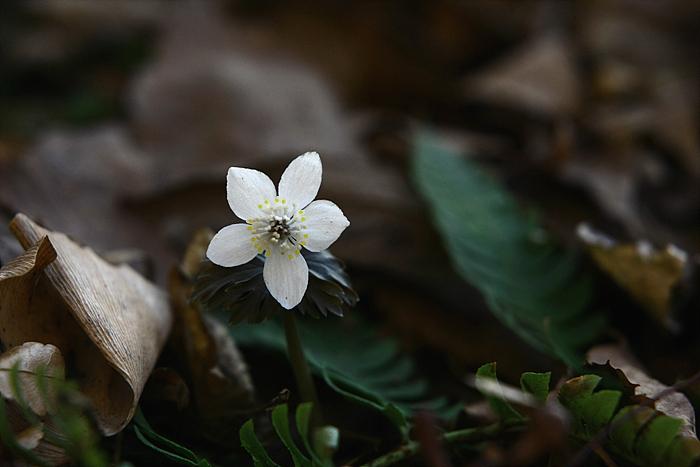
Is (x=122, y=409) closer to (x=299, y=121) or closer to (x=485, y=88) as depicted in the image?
(x=299, y=121)

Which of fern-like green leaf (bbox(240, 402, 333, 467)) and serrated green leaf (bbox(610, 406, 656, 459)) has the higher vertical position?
serrated green leaf (bbox(610, 406, 656, 459))

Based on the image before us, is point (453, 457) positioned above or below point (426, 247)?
below

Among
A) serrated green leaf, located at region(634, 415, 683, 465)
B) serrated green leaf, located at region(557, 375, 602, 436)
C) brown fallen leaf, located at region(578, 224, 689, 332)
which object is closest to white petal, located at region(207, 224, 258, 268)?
serrated green leaf, located at region(557, 375, 602, 436)

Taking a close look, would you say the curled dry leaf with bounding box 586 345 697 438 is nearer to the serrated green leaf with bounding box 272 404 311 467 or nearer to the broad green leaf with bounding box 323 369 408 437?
the broad green leaf with bounding box 323 369 408 437

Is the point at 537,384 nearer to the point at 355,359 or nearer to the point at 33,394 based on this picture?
the point at 355,359

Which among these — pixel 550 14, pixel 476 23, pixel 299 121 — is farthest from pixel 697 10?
pixel 299 121

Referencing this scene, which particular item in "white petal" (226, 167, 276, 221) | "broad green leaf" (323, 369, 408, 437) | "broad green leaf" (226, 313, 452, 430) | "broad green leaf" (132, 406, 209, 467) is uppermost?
"white petal" (226, 167, 276, 221)
